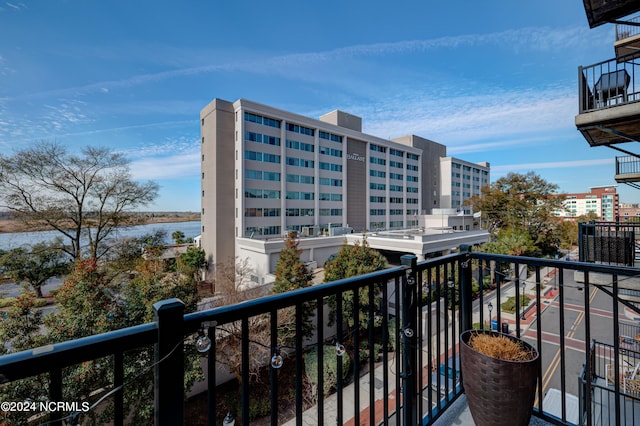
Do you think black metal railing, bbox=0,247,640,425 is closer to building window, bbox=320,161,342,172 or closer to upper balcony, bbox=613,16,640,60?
upper balcony, bbox=613,16,640,60

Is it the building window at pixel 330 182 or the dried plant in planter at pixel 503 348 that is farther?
the building window at pixel 330 182

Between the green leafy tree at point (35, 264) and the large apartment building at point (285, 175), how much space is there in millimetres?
8036

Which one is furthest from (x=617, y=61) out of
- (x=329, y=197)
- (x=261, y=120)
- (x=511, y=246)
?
(x=329, y=197)

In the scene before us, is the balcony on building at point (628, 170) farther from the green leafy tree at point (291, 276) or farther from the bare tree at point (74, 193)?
the bare tree at point (74, 193)

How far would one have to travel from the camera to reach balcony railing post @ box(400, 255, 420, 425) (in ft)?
5.28

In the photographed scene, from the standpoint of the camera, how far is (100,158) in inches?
559

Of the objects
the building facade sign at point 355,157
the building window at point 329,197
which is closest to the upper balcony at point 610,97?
the building window at point 329,197

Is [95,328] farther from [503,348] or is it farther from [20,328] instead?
[503,348]

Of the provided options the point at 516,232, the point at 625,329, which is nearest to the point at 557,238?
the point at 516,232

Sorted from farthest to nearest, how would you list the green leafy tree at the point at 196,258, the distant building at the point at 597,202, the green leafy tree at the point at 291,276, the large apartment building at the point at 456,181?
1. the distant building at the point at 597,202
2. the large apartment building at the point at 456,181
3. the green leafy tree at the point at 196,258
4. the green leafy tree at the point at 291,276

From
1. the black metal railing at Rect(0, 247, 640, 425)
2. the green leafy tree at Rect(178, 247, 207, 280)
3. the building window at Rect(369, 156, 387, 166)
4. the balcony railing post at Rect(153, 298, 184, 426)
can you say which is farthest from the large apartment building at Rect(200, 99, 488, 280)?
the balcony railing post at Rect(153, 298, 184, 426)

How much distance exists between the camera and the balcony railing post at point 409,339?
161 cm

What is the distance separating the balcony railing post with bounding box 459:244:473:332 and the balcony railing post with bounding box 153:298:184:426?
6.79 feet

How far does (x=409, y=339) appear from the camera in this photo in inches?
65.9
